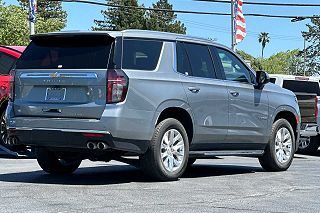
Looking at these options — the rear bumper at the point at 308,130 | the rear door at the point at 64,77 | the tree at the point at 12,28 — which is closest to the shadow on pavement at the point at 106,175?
the rear door at the point at 64,77

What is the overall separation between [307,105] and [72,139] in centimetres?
626

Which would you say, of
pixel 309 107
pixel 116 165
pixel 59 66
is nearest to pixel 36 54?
pixel 59 66

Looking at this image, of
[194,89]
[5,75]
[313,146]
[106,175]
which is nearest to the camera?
[194,89]

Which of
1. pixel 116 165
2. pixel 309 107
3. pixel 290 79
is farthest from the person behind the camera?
pixel 290 79

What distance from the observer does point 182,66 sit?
8.66 metres

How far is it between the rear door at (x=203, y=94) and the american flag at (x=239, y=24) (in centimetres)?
1671

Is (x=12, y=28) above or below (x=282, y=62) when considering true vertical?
above

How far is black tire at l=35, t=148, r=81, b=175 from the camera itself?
8.96 meters

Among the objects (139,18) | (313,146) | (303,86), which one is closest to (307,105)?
(313,146)

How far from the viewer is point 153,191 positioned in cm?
753

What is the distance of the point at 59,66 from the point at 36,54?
52cm

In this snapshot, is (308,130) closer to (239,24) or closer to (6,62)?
(6,62)

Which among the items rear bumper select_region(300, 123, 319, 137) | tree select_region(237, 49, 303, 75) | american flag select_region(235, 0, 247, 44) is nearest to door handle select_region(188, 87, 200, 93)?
rear bumper select_region(300, 123, 319, 137)

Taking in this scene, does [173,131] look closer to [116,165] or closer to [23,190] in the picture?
[23,190]
